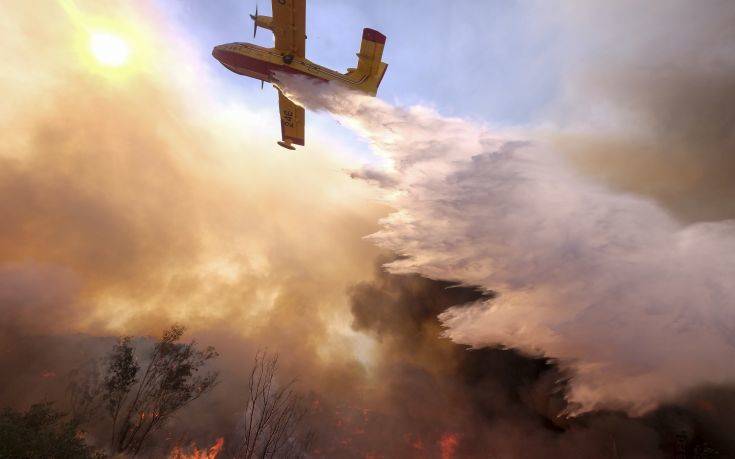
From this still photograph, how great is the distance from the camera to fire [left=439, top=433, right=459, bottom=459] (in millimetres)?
34406

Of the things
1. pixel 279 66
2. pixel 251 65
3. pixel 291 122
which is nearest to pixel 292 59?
pixel 279 66

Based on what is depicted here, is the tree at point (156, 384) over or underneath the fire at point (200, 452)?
over

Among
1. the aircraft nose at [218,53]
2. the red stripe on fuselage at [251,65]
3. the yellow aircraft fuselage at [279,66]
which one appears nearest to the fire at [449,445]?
the yellow aircraft fuselage at [279,66]

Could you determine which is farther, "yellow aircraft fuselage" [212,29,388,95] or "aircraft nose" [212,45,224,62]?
"aircraft nose" [212,45,224,62]

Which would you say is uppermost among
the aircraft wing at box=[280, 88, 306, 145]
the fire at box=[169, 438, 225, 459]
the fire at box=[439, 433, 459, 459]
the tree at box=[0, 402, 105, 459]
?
the aircraft wing at box=[280, 88, 306, 145]

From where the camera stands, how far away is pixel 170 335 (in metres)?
33.0

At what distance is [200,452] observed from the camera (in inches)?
1654

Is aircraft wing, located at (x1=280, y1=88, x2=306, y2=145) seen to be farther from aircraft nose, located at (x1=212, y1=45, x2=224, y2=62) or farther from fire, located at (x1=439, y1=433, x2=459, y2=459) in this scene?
fire, located at (x1=439, y1=433, x2=459, y2=459)

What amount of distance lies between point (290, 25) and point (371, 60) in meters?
5.73

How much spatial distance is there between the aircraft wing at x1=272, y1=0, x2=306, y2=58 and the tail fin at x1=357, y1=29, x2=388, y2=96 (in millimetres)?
4048

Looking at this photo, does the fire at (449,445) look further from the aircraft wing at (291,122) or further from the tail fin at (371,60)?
the tail fin at (371,60)

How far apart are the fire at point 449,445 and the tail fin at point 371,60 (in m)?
37.1

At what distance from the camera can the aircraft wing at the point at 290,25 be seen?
62.8 feet

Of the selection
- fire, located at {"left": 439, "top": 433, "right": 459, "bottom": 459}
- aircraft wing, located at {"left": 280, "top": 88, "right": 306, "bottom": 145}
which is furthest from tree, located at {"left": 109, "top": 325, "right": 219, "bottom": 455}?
fire, located at {"left": 439, "top": 433, "right": 459, "bottom": 459}
